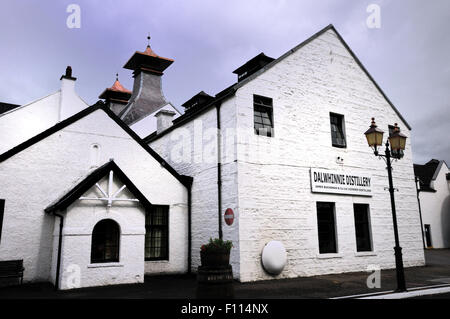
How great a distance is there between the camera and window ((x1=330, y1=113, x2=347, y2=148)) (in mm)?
15646

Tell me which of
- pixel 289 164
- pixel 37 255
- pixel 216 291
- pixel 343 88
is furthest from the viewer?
pixel 343 88

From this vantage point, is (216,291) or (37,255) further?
(37,255)

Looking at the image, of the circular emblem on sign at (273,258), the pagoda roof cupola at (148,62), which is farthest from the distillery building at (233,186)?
the pagoda roof cupola at (148,62)

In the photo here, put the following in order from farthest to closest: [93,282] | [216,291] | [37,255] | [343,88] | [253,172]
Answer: [343,88], [253,172], [37,255], [93,282], [216,291]

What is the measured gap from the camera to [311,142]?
47.7 feet

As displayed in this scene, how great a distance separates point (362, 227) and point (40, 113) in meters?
18.0

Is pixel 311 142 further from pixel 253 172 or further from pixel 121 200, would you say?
pixel 121 200

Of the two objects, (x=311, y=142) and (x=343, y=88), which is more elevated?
(x=343, y=88)

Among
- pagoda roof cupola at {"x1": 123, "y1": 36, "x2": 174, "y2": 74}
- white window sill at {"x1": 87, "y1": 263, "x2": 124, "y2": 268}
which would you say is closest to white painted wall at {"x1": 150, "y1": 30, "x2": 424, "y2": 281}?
white window sill at {"x1": 87, "y1": 263, "x2": 124, "y2": 268}

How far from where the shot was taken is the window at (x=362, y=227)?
15.1 metres

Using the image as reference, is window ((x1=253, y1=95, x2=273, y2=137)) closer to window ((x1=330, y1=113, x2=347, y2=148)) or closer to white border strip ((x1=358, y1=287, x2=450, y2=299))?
window ((x1=330, y1=113, x2=347, y2=148))

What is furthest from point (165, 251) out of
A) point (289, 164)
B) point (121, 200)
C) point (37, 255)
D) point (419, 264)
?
point (419, 264)

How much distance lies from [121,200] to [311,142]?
7.73 meters

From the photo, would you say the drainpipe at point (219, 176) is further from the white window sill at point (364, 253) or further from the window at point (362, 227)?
the window at point (362, 227)
